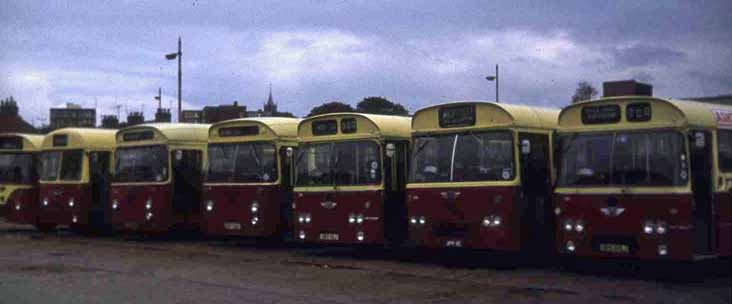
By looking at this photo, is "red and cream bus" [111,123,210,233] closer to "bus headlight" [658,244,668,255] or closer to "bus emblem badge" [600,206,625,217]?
"bus emblem badge" [600,206,625,217]

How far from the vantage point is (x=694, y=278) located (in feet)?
45.8

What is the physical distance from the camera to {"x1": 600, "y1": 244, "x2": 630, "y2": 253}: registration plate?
13.6m

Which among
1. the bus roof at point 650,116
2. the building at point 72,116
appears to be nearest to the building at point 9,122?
the building at point 72,116

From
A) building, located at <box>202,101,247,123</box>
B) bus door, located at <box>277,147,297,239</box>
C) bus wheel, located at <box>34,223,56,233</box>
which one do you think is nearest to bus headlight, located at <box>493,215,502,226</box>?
bus door, located at <box>277,147,297,239</box>

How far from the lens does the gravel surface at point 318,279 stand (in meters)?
12.2

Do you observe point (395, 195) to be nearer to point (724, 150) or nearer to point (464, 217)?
point (464, 217)

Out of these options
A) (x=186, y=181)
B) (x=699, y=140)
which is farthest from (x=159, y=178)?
(x=699, y=140)

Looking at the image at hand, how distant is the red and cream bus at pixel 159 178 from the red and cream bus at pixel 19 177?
4192mm

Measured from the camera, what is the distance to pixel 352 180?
56.9 feet

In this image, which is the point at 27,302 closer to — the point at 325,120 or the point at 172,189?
the point at 325,120

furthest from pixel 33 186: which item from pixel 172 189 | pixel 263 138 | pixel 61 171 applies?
pixel 263 138

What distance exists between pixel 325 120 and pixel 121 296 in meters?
6.84

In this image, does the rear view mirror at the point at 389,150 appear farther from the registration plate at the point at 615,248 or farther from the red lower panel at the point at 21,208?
the red lower panel at the point at 21,208

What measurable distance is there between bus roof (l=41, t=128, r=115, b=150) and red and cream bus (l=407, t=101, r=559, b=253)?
451 inches
